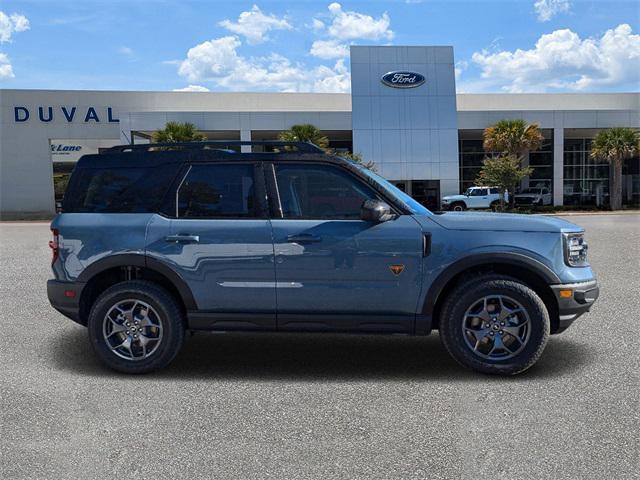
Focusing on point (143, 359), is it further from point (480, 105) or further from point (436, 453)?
point (480, 105)

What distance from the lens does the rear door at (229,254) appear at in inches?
174

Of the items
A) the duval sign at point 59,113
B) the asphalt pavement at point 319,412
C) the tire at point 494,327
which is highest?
the duval sign at point 59,113

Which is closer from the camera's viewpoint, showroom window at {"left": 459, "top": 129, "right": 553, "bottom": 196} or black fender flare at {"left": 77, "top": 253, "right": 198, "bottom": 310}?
black fender flare at {"left": 77, "top": 253, "right": 198, "bottom": 310}

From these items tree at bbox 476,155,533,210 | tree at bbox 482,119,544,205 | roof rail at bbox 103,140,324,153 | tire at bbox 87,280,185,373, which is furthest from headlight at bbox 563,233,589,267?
tree at bbox 482,119,544,205

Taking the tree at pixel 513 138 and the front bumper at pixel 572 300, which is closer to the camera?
the front bumper at pixel 572 300

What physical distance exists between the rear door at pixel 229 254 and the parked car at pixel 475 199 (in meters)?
32.1

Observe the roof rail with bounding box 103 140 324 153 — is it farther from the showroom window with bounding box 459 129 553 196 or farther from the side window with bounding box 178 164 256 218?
the showroom window with bounding box 459 129 553 196

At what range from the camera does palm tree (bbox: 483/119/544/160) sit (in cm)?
3534

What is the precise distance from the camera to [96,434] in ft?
11.2

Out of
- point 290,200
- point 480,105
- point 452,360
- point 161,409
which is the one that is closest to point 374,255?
point 290,200

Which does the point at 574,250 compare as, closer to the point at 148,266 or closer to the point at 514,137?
the point at 148,266

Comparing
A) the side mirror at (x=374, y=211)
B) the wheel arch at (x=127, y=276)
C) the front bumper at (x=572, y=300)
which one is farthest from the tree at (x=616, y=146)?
the wheel arch at (x=127, y=276)

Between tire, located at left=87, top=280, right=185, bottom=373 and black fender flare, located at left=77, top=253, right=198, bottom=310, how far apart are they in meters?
0.13

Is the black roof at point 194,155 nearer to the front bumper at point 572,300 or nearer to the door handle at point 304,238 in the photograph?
the door handle at point 304,238
